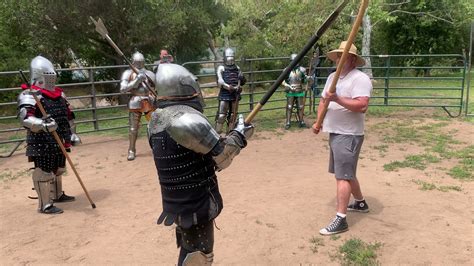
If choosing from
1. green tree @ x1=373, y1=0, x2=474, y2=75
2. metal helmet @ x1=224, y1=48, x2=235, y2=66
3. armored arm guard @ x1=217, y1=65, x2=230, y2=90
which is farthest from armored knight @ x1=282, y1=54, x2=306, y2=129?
green tree @ x1=373, y1=0, x2=474, y2=75

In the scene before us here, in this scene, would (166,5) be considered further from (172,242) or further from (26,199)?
(172,242)

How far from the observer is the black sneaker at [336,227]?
3.90 meters

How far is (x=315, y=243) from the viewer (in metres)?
3.76

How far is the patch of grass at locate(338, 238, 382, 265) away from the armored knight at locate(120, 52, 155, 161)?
158 inches

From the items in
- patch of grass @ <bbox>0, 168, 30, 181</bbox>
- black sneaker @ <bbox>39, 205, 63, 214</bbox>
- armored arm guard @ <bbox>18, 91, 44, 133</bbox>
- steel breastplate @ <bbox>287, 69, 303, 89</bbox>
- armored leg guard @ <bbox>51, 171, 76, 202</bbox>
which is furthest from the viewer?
steel breastplate @ <bbox>287, 69, 303, 89</bbox>

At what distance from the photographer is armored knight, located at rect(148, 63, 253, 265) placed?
2.39m

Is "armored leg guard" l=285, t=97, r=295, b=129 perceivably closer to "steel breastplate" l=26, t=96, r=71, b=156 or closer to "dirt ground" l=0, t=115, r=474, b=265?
"dirt ground" l=0, t=115, r=474, b=265

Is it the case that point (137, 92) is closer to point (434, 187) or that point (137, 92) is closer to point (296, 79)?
point (296, 79)

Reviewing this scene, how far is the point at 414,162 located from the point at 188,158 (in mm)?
4661

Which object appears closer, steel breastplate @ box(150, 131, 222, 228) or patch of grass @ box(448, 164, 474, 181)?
steel breastplate @ box(150, 131, 222, 228)

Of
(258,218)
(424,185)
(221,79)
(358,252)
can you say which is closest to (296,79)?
(221,79)

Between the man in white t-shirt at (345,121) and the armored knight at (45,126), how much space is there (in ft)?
8.90

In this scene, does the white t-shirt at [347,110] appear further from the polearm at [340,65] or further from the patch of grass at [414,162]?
the patch of grass at [414,162]

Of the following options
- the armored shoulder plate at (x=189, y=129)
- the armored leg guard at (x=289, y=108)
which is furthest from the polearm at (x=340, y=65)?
the armored leg guard at (x=289, y=108)
